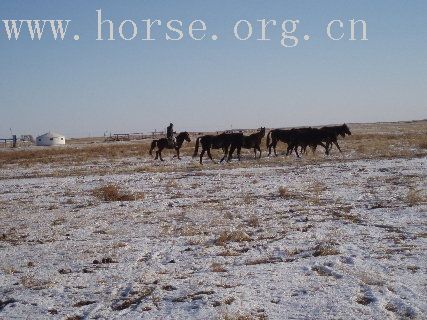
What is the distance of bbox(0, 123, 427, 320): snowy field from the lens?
16.4 ft

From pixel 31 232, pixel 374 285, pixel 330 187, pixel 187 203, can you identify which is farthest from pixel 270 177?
pixel 374 285

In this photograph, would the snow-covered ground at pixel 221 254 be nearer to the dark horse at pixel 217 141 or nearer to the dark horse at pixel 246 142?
the dark horse at pixel 217 141

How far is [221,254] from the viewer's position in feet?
22.8

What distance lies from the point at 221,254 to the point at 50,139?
69793mm

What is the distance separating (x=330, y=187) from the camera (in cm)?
1368

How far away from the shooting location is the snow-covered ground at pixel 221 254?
16.4ft

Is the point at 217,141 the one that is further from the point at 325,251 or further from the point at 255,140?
the point at 325,251

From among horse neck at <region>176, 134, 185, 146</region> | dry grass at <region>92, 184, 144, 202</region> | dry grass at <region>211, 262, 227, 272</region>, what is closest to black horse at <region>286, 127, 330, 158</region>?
horse neck at <region>176, 134, 185, 146</region>

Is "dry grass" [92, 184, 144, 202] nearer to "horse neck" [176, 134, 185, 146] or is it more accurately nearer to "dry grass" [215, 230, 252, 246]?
"dry grass" [215, 230, 252, 246]

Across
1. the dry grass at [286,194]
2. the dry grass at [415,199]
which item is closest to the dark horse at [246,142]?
the dry grass at [286,194]

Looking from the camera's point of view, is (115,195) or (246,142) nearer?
(115,195)

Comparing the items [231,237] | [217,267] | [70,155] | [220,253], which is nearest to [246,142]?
[70,155]

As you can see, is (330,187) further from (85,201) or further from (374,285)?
(374,285)

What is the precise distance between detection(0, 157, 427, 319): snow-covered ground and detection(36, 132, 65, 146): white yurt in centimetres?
6035
